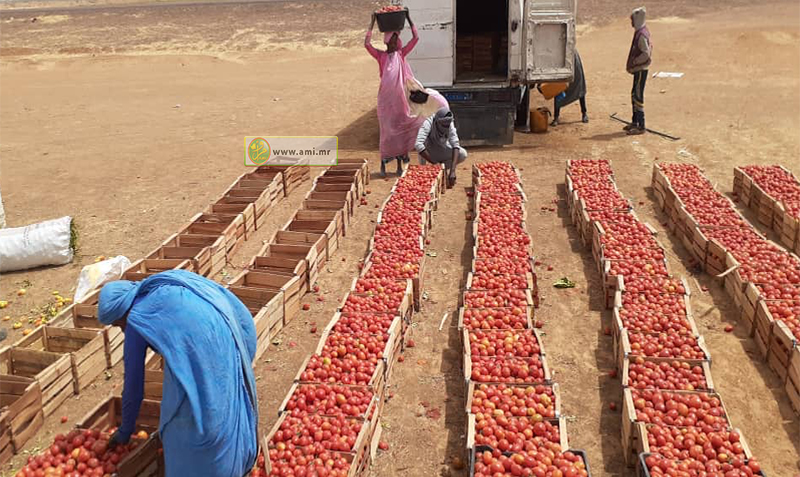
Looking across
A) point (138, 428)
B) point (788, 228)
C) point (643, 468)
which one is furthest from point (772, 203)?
point (138, 428)

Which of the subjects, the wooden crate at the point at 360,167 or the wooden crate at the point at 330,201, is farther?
the wooden crate at the point at 360,167

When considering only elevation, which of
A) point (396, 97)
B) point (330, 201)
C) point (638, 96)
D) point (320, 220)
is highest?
point (396, 97)

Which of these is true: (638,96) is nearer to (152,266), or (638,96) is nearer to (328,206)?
(328,206)

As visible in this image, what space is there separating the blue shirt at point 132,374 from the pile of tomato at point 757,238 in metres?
6.75

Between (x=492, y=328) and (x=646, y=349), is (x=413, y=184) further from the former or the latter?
(x=646, y=349)

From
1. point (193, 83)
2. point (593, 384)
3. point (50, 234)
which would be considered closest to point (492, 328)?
point (593, 384)

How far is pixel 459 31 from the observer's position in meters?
21.4

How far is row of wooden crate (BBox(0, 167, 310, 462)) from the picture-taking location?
22.1 feet

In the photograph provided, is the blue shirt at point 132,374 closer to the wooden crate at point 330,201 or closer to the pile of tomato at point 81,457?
the pile of tomato at point 81,457

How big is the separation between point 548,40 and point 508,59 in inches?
42.8

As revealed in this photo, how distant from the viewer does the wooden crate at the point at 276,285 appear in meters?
8.91

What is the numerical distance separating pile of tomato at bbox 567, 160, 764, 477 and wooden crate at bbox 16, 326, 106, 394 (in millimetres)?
5838

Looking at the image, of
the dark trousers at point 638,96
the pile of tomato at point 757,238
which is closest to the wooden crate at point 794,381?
the pile of tomato at point 757,238

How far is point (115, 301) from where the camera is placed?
4.79 m
